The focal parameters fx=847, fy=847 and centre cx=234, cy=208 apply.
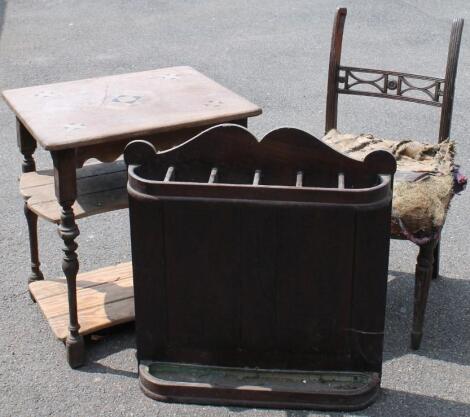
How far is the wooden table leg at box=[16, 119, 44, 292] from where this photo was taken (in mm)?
3532

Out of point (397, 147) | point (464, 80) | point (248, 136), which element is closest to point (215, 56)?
point (464, 80)

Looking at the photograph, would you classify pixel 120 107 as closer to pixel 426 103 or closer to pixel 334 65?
pixel 334 65

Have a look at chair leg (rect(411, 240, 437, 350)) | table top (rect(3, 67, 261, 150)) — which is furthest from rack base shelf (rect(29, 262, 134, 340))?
chair leg (rect(411, 240, 437, 350))

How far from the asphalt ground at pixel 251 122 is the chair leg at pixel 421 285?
0.09 meters

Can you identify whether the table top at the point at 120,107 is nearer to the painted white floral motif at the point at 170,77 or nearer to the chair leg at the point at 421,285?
the painted white floral motif at the point at 170,77

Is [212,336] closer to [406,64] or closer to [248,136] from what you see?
[248,136]

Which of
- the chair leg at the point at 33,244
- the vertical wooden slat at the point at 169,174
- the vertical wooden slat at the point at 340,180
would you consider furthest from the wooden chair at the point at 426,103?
the chair leg at the point at 33,244

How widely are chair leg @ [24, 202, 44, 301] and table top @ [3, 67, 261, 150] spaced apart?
0.50m

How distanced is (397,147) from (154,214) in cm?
129

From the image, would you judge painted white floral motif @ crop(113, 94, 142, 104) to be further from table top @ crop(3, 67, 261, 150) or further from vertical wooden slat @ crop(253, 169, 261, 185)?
vertical wooden slat @ crop(253, 169, 261, 185)

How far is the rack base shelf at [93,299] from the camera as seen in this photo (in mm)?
3406

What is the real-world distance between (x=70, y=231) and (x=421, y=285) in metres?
1.34

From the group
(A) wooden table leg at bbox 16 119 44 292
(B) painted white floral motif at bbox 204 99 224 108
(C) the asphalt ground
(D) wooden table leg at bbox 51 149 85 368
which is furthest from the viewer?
(A) wooden table leg at bbox 16 119 44 292

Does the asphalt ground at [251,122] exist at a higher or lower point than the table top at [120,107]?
lower
